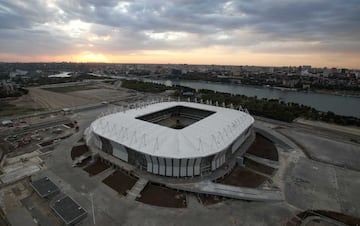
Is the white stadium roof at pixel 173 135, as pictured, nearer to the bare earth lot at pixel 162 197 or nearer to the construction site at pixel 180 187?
the construction site at pixel 180 187

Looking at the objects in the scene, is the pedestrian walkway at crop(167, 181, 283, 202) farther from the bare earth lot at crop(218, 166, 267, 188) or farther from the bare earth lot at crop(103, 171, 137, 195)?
the bare earth lot at crop(103, 171, 137, 195)

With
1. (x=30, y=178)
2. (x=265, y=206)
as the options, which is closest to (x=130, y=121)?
(x=30, y=178)

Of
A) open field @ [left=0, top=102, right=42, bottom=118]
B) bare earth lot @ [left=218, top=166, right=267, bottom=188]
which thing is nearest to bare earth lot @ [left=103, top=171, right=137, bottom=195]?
bare earth lot @ [left=218, top=166, right=267, bottom=188]

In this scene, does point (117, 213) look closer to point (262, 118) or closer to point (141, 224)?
point (141, 224)

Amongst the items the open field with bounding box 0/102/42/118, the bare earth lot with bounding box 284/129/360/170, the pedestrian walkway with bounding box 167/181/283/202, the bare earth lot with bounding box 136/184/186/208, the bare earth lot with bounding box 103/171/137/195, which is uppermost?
the open field with bounding box 0/102/42/118

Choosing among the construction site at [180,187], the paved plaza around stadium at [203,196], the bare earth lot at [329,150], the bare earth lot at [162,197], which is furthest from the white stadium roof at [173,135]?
the bare earth lot at [329,150]

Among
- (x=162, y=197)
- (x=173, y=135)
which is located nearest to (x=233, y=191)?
(x=162, y=197)

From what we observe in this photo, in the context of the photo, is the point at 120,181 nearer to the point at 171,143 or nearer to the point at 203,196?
the point at 171,143
